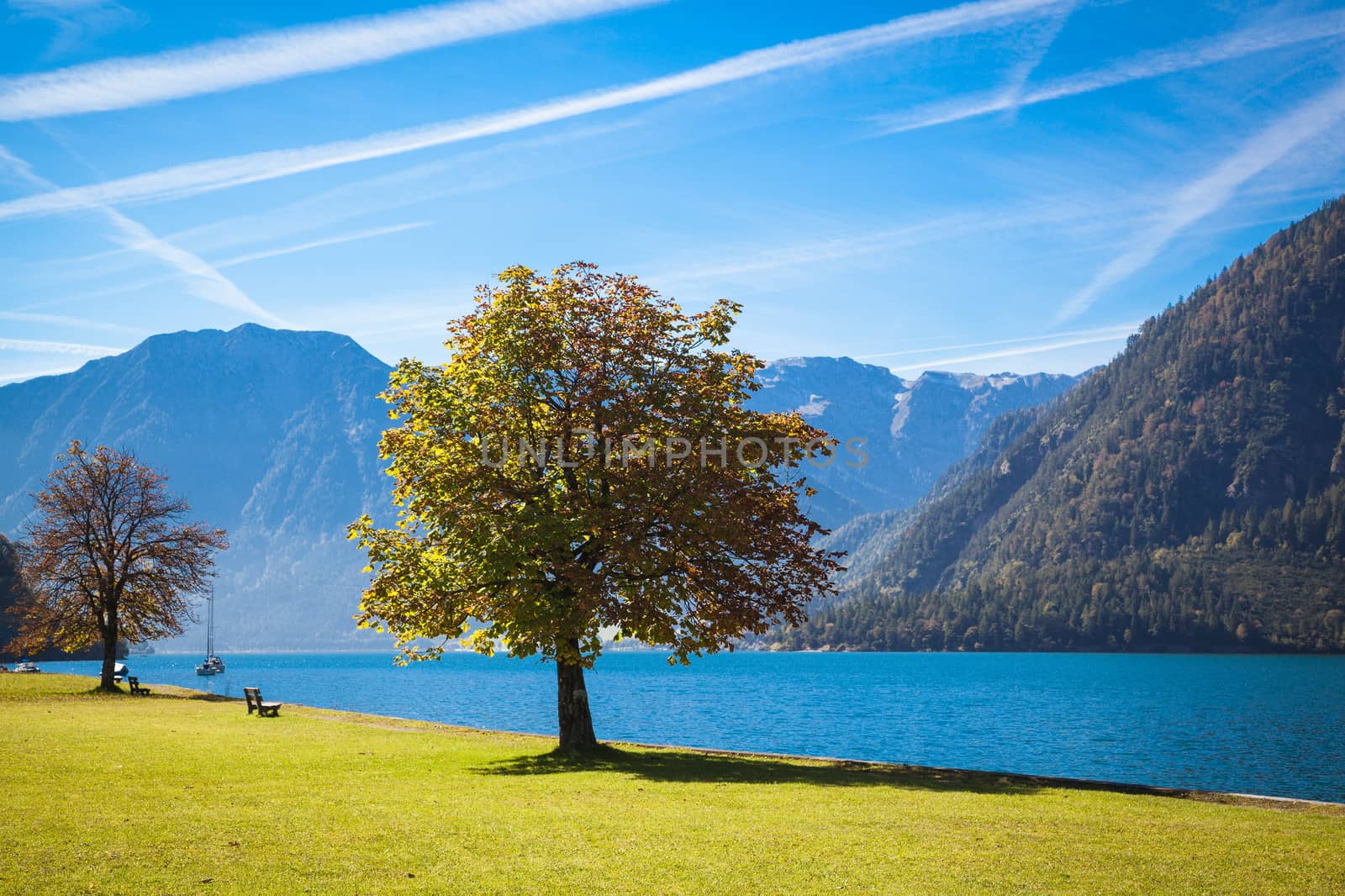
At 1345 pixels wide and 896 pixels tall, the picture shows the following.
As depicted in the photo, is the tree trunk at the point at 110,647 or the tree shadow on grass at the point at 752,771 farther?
the tree trunk at the point at 110,647

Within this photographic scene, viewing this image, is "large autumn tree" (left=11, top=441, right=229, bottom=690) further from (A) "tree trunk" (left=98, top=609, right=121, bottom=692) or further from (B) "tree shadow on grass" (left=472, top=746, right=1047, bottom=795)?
(B) "tree shadow on grass" (left=472, top=746, right=1047, bottom=795)

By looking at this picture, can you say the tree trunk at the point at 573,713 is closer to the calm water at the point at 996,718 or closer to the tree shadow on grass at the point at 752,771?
the tree shadow on grass at the point at 752,771

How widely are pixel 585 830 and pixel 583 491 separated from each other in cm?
1527

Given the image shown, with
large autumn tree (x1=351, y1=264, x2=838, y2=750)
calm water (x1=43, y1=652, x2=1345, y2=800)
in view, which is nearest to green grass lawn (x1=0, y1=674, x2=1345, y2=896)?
large autumn tree (x1=351, y1=264, x2=838, y2=750)

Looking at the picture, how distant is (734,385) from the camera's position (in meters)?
33.9

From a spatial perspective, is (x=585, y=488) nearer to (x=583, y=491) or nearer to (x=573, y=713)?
(x=583, y=491)

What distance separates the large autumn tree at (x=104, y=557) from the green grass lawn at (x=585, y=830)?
113 ft

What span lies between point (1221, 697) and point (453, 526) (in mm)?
117475

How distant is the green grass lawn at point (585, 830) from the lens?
14422mm

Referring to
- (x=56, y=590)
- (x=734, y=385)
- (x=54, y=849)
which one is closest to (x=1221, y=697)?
(x=734, y=385)

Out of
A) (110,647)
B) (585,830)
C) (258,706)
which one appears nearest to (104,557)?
Result: (110,647)

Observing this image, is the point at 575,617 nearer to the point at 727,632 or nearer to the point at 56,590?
the point at 727,632

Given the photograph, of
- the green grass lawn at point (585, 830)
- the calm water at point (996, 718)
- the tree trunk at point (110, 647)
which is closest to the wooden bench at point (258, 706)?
the green grass lawn at point (585, 830)

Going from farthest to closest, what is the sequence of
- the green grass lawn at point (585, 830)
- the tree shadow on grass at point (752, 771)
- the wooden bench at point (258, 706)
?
1. the wooden bench at point (258, 706)
2. the tree shadow on grass at point (752, 771)
3. the green grass lawn at point (585, 830)
